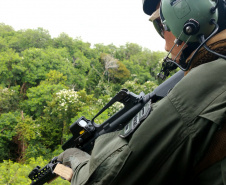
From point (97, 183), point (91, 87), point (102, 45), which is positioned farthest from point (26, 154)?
point (102, 45)

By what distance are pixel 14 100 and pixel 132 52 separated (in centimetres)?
3404

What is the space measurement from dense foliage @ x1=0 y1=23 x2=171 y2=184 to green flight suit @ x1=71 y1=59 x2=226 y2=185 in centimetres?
A: 409

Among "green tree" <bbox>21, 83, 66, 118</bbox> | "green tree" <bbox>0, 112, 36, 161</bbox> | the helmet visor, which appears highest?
"green tree" <bbox>21, 83, 66, 118</bbox>

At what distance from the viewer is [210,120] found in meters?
0.74

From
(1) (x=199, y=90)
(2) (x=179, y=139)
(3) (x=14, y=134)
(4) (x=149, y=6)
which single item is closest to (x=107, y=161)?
(2) (x=179, y=139)

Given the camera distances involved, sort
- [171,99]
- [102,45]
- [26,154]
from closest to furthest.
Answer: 1. [171,99]
2. [26,154]
3. [102,45]

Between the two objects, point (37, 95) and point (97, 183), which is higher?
point (37, 95)

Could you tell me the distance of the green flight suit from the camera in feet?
2.49

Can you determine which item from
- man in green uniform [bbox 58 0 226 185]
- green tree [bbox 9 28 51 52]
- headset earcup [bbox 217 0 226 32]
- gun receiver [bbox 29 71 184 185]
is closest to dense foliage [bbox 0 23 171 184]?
green tree [bbox 9 28 51 52]

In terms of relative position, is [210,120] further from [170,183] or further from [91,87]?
[91,87]

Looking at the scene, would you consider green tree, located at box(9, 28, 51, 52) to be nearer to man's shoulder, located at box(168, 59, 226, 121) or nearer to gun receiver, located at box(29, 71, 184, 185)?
gun receiver, located at box(29, 71, 184, 185)

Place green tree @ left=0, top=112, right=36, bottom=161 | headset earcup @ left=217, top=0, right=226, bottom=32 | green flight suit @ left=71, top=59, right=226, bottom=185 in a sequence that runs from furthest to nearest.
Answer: green tree @ left=0, top=112, right=36, bottom=161
headset earcup @ left=217, top=0, right=226, bottom=32
green flight suit @ left=71, top=59, right=226, bottom=185

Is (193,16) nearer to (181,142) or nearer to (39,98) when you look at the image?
(181,142)

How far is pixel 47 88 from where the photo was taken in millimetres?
Answer: 21172
